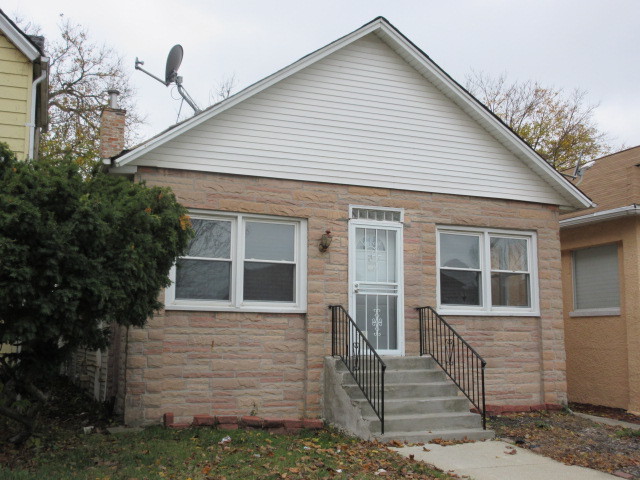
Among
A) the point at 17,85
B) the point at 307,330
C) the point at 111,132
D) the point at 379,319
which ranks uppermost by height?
the point at 17,85

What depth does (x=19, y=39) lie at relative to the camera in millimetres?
9047

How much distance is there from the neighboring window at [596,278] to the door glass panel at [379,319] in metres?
4.79

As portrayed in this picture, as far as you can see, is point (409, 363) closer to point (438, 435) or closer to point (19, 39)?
point (438, 435)

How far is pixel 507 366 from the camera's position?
11.1m

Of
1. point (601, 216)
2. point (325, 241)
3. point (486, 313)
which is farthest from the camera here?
point (601, 216)

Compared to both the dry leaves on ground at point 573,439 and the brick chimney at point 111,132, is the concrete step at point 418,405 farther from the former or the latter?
the brick chimney at point 111,132

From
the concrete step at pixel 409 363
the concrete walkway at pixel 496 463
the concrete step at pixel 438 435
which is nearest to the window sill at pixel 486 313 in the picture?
the concrete step at pixel 409 363

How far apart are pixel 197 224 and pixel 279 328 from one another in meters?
Answer: 1.97

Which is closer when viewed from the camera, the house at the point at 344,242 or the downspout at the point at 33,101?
the downspout at the point at 33,101

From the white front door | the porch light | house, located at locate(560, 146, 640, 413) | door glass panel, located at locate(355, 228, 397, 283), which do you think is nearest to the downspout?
the porch light

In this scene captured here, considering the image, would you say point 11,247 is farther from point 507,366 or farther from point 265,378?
point 507,366

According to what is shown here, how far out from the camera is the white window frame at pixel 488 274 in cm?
1101

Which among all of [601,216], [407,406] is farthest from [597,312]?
[407,406]

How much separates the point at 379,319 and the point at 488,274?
2196 mm
